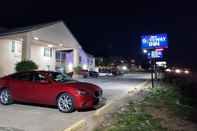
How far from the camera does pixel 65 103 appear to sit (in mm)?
10688

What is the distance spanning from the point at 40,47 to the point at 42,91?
30.4 m

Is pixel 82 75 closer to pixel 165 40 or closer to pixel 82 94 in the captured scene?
pixel 165 40

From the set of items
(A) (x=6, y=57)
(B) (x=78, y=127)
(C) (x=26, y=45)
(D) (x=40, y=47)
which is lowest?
(B) (x=78, y=127)

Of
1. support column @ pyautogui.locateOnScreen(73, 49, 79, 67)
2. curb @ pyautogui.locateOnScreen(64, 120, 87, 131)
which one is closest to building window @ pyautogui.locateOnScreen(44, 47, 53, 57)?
support column @ pyautogui.locateOnScreen(73, 49, 79, 67)

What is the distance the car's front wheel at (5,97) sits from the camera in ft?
40.1

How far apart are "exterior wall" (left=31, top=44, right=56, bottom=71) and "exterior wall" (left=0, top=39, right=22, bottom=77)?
3.82 meters

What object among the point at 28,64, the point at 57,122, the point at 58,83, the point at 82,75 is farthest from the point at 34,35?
the point at 57,122

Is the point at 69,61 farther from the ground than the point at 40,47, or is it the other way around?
the point at 40,47

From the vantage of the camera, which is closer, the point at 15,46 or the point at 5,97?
the point at 5,97

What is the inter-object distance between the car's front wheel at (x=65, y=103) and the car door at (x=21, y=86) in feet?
4.88

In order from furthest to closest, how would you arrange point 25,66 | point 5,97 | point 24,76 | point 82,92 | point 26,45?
point 26,45, point 25,66, point 5,97, point 24,76, point 82,92

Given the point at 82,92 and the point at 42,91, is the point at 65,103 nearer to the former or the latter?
the point at 82,92

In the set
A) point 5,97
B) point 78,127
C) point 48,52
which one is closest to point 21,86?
point 5,97

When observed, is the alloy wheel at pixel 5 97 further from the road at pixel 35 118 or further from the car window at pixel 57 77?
the car window at pixel 57 77
